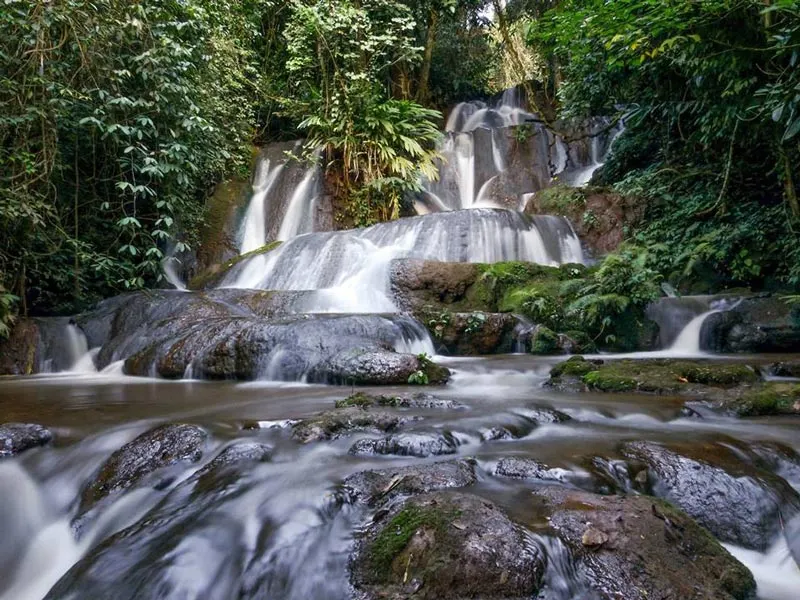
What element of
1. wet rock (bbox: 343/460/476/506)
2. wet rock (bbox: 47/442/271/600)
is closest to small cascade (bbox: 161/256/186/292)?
wet rock (bbox: 47/442/271/600)

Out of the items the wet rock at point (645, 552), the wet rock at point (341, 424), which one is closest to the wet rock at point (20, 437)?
the wet rock at point (341, 424)

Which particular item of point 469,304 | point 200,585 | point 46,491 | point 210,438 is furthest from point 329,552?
point 469,304

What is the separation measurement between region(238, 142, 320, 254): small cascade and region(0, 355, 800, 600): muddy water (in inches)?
332

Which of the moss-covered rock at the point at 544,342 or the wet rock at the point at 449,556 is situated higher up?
the moss-covered rock at the point at 544,342

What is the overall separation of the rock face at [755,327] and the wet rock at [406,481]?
557 cm

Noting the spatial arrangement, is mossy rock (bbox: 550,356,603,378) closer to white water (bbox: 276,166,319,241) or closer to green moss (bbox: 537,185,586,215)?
green moss (bbox: 537,185,586,215)

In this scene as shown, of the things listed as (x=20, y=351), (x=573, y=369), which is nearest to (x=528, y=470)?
(x=573, y=369)

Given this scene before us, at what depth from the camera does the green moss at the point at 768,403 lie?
392cm

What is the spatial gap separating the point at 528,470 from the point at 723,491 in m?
0.97

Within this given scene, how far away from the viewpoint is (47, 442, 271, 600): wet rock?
2.14 m

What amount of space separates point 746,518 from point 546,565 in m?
1.24

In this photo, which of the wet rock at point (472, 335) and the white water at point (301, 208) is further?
the white water at point (301, 208)

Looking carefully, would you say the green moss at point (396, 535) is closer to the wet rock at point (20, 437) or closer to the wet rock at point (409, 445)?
the wet rock at point (409, 445)

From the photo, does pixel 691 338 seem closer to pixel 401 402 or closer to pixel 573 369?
pixel 573 369
